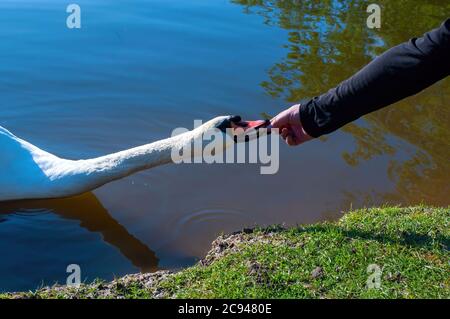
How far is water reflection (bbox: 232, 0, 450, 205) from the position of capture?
24.8 ft

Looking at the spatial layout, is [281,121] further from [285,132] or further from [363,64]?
[363,64]

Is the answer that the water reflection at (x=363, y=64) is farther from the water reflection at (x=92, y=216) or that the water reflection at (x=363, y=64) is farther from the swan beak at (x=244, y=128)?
the water reflection at (x=92, y=216)

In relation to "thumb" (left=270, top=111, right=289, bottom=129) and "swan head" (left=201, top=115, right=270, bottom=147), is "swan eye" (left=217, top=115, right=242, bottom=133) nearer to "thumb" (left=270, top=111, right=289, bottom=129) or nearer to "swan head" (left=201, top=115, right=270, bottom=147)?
"swan head" (left=201, top=115, right=270, bottom=147)

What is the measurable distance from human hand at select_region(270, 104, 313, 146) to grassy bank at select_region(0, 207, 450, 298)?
0.74 m

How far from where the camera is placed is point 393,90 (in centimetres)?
449

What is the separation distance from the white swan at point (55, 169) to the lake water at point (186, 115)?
0.26 m

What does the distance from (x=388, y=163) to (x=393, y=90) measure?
3.34 metres

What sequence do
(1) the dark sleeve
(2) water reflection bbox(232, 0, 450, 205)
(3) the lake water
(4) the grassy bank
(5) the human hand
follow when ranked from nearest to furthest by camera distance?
(1) the dark sleeve
(4) the grassy bank
(5) the human hand
(3) the lake water
(2) water reflection bbox(232, 0, 450, 205)

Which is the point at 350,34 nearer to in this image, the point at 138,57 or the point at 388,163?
the point at 138,57

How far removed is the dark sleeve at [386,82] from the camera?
13.9 ft

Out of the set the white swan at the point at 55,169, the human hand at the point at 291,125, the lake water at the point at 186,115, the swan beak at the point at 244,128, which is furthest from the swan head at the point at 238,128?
the lake water at the point at 186,115

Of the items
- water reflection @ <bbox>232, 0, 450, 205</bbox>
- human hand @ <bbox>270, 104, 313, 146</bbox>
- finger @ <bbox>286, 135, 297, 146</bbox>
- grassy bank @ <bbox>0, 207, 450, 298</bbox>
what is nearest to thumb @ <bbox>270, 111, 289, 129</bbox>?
human hand @ <bbox>270, 104, 313, 146</bbox>
